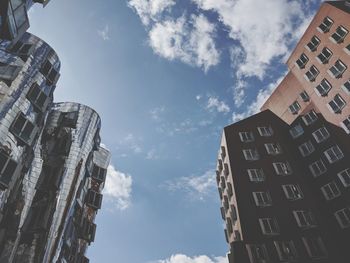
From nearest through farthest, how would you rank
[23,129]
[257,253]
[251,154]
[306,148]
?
[23,129] < [257,253] < [306,148] < [251,154]

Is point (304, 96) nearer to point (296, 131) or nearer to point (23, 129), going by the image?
point (296, 131)

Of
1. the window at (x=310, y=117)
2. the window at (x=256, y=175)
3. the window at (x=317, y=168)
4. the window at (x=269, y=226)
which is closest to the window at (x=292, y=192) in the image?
the window at (x=256, y=175)

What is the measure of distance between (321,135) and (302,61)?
12.8m

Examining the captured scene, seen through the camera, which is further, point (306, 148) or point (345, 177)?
point (306, 148)

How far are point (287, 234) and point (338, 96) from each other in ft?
63.5

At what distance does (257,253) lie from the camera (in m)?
30.4

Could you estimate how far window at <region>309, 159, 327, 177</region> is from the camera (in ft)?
121

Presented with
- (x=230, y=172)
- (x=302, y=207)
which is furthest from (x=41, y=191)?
(x=302, y=207)

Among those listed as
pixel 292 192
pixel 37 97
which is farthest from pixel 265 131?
pixel 37 97

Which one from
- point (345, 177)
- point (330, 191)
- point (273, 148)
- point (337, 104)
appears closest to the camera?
point (345, 177)

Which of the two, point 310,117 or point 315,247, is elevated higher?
point 310,117

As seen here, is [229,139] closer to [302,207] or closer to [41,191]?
[302,207]

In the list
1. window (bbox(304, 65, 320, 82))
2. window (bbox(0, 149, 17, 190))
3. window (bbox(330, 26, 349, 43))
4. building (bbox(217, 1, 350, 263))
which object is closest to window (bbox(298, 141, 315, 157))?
building (bbox(217, 1, 350, 263))

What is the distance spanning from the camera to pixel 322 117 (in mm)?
40094
